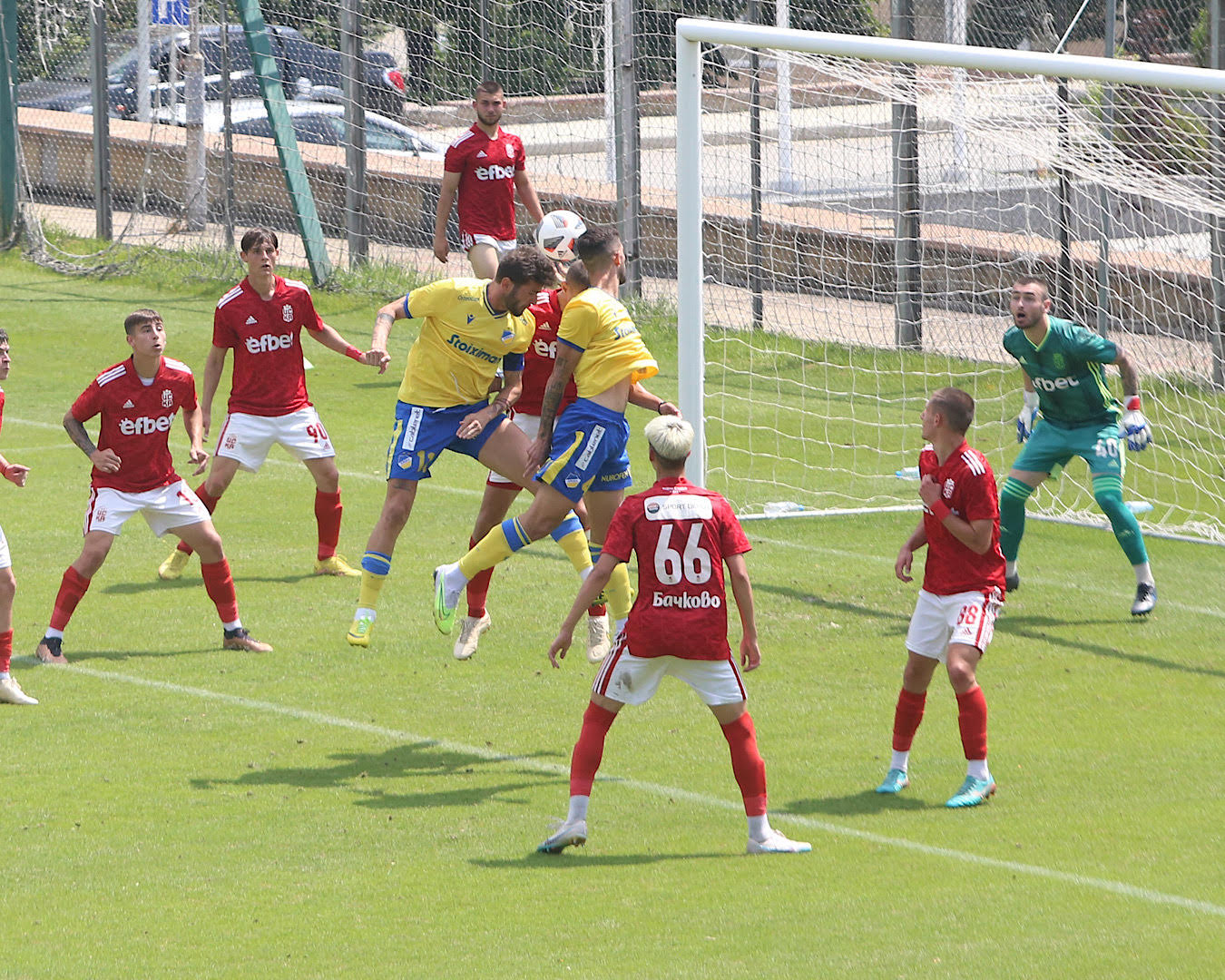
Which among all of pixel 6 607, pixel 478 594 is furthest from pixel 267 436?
pixel 6 607

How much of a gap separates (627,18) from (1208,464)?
7.87 meters

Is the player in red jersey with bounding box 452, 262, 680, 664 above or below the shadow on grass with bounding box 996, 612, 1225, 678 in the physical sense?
above

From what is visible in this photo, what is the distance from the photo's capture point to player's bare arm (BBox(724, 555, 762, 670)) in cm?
643

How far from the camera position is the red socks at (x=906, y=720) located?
720 cm

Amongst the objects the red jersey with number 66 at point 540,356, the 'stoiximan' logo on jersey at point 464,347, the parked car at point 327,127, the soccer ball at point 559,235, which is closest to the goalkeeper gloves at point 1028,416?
the soccer ball at point 559,235

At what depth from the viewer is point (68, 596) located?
902 centimetres

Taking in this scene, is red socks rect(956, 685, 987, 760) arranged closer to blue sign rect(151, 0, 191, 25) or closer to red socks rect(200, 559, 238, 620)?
red socks rect(200, 559, 238, 620)

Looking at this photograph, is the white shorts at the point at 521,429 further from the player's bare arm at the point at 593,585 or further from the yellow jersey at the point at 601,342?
the player's bare arm at the point at 593,585

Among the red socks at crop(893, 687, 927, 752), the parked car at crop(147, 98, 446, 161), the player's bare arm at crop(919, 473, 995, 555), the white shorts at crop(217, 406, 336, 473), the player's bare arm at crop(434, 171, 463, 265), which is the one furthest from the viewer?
the parked car at crop(147, 98, 446, 161)

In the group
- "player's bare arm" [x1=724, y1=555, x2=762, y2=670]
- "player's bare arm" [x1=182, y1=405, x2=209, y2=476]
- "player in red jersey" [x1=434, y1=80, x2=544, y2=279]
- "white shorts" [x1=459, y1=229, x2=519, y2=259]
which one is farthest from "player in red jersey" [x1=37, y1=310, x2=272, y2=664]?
"white shorts" [x1=459, y1=229, x2=519, y2=259]

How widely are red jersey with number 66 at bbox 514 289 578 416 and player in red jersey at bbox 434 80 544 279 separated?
499 cm

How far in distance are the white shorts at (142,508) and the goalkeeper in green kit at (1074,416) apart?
→ 4.82 m

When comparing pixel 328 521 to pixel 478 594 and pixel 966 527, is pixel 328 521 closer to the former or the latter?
pixel 478 594

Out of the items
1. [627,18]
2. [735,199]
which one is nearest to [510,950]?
[735,199]
